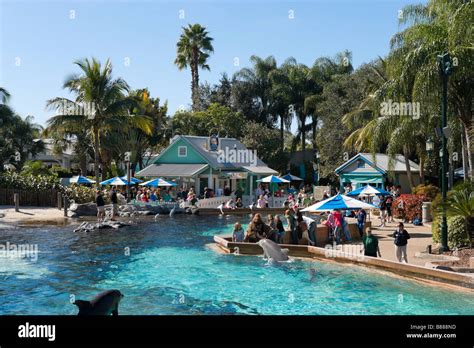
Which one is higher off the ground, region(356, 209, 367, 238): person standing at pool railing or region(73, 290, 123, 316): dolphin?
region(356, 209, 367, 238): person standing at pool railing

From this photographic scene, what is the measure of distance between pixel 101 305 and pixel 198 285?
6.20 meters

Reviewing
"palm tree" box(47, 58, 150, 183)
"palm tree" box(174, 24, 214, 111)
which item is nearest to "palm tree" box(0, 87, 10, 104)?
"palm tree" box(47, 58, 150, 183)

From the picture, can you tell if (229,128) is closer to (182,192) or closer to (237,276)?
(182,192)

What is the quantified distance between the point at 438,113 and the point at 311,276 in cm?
1529

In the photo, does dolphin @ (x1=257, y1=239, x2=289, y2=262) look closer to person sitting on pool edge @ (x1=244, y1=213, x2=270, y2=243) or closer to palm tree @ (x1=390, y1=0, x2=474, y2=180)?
person sitting on pool edge @ (x1=244, y1=213, x2=270, y2=243)

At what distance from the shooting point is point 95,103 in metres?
39.1

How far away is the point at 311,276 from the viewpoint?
49.4 ft

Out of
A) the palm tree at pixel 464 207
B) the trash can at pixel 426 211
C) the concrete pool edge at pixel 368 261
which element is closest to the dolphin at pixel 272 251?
the concrete pool edge at pixel 368 261

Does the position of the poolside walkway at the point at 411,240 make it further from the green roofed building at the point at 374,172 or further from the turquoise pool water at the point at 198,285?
the green roofed building at the point at 374,172

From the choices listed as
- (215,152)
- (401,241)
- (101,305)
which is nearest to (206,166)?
(215,152)

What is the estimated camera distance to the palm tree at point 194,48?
62.5m

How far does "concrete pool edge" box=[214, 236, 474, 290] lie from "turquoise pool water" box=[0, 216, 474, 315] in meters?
0.35

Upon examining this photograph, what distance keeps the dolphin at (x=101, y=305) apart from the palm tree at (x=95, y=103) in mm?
31373

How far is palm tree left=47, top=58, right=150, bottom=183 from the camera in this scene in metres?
39.0
